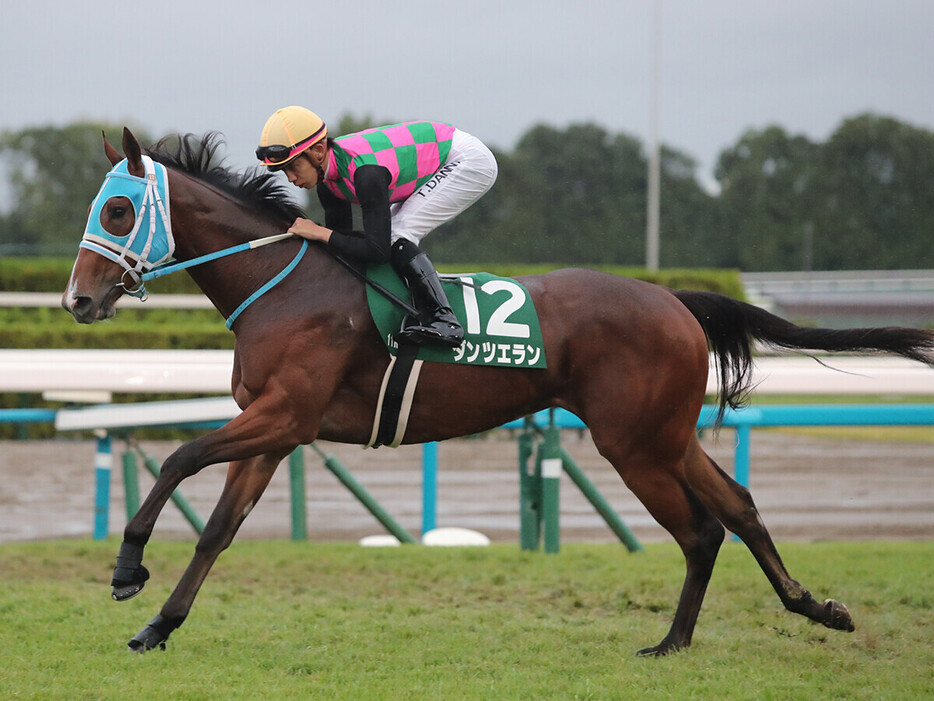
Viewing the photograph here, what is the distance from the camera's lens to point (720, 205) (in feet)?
55.6

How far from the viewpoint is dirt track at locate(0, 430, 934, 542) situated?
726cm

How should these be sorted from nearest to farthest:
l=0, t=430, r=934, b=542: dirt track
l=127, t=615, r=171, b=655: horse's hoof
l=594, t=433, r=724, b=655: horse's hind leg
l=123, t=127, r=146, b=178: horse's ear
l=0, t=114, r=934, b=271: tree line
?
l=123, t=127, r=146, b=178: horse's ear, l=127, t=615, r=171, b=655: horse's hoof, l=594, t=433, r=724, b=655: horse's hind leg, l=0, t=430, r=934, b=542: dirt track, l=0, t=114, r=934, b=271: tree line

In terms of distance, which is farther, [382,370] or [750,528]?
[750,528]

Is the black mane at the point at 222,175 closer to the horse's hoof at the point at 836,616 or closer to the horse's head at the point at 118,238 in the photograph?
the horse's head at the point at 118,238

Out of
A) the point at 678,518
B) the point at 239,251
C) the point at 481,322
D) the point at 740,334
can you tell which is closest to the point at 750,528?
the point at 678,518

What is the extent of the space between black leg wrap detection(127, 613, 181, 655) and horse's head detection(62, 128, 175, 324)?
1061 mm

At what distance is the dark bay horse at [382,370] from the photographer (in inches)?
143

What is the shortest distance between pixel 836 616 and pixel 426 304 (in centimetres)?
191

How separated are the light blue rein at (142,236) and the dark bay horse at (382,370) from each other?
2 cm

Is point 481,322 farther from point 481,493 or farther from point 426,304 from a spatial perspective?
point 481,493

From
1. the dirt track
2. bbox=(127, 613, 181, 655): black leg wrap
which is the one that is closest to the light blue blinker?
bbox=(127, 613, 181, 655): black leg wrap

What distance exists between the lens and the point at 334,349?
12.1 feet

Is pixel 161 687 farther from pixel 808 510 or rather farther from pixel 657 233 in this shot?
pixel 657 233

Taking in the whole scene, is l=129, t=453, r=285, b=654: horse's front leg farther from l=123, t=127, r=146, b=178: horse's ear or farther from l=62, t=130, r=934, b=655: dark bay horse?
l=123, t=127, r=146, b=178: horse's ear
